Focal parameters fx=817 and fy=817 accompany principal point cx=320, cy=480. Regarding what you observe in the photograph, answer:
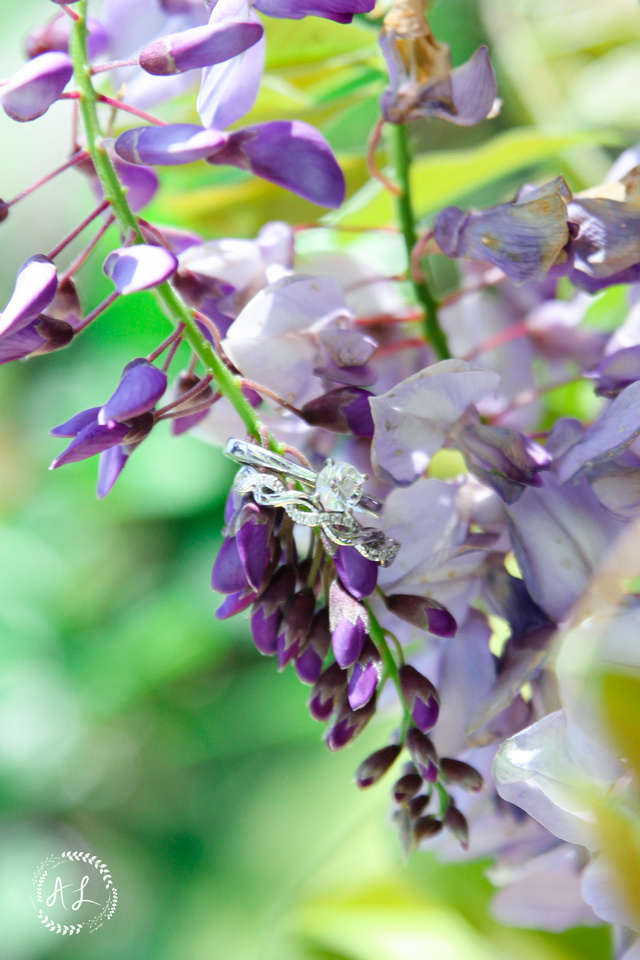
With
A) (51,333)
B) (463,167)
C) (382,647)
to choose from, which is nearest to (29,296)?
(51,333)

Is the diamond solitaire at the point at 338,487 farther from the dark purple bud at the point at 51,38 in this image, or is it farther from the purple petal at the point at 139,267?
the dark purple bud at the point at 51,38

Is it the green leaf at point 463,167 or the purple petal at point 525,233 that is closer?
the purple petal at point 525,233

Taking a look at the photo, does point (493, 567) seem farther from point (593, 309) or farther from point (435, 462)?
point (593, 309)

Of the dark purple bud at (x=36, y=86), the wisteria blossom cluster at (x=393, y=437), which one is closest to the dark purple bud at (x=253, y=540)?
the wisteria blossom cluster at (x=393, y=437)

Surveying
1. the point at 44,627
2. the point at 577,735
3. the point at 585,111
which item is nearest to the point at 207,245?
the point at 577,735

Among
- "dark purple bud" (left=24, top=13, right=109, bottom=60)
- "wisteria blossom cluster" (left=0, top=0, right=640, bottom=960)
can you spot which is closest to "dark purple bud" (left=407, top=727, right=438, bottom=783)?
"wisteria blossom cluster" (left=0, top=0, right=640, bottom=960)

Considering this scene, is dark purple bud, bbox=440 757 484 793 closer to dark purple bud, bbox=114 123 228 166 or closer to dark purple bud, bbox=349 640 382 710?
dark purple bud, bbox=349 640 382 710
